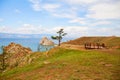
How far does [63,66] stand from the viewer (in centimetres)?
3009

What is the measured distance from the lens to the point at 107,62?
30500mm

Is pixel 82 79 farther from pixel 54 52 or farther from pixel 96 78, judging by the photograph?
pixel 54 52

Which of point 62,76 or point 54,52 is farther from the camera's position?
point 54,52

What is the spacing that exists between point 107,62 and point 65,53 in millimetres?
15197

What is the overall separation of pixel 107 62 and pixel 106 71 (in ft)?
18.7

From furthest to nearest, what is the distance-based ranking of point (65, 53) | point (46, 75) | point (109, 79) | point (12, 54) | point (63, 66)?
point (12, 54) < point (65, 53) < point (63, 66) < point (46, 75) < point (109, 79)

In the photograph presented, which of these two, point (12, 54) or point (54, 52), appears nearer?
point (54, 52)

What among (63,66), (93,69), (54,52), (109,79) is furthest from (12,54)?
(109,79)

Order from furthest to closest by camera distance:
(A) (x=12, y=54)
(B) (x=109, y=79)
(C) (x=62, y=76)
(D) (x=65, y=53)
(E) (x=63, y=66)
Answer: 1. (A) (x=12, y=54)
2. (D) (x=65, y=53)
3. (E) (x=63, y=66)
4. (C) (x=62, y=76)
5. (B) (x=109, y=79)

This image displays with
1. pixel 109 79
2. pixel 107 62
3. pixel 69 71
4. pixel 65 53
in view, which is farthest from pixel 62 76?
pixel 65 53

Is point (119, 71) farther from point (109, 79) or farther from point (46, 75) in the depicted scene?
point (46, 75)

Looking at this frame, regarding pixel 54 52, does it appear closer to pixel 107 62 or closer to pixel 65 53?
pixel 65 53

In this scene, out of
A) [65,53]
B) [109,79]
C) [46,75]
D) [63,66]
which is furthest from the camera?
[65,53]

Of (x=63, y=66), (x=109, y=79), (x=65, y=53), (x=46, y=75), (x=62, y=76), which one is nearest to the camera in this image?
(x=109, y=79)
